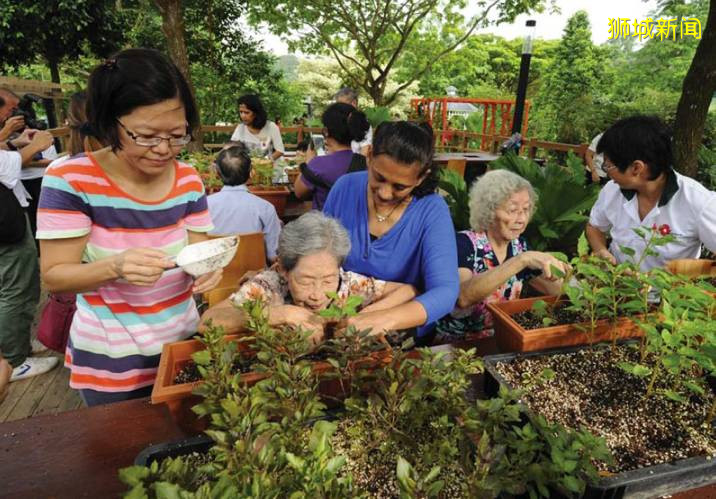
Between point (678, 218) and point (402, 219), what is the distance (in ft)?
4.70

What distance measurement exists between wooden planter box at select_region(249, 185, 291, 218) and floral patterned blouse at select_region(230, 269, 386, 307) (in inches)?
87.4

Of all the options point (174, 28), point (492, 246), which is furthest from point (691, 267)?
point (174, 28)

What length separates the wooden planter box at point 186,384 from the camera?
93 cm

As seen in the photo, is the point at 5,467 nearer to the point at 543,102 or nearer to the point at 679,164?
the point at 679,164

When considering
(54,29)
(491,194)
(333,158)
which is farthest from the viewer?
(54,29)

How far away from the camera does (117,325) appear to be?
1312mm

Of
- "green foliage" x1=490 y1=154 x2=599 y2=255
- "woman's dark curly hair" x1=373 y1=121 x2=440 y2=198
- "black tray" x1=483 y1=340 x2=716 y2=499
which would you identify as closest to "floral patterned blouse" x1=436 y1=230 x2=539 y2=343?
"woman's dark curly hair" x1=373 y1=121 x2=440 y2=198

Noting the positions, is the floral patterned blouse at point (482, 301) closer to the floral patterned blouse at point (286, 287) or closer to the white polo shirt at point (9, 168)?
the floral patterned blouse at point (286, 287)

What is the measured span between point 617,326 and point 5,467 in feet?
5.42

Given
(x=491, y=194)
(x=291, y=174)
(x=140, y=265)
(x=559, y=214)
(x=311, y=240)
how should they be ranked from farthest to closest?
(x=291, y=174), (x=559, y=214), (x=491, y=194), (x=311, y=240), (x=140, y=265)

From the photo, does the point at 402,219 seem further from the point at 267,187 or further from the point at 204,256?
the point at 267,187

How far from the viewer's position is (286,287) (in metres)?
1.63

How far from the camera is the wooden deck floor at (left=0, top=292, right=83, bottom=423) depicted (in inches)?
107

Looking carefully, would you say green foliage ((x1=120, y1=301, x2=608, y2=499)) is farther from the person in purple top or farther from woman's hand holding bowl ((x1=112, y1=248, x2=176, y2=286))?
the person in purple top
